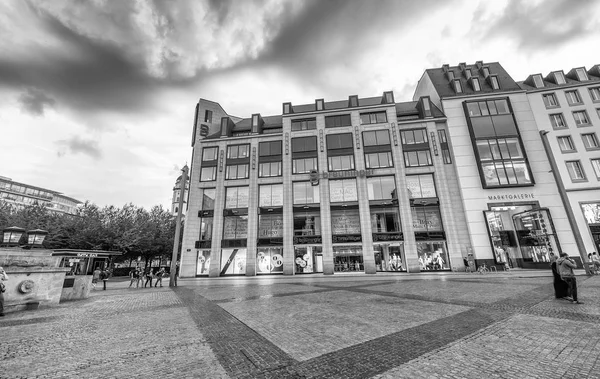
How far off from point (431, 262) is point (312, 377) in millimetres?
29951

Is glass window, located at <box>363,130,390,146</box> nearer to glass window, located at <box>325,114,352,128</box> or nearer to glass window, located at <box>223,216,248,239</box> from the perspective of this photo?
glass window, located at <box>325,114,352,128</box>

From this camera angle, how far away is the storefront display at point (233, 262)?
31031 millimetres

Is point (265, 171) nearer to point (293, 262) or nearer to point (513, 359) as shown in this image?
point (293, 262)

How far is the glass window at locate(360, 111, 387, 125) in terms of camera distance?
34.5 m

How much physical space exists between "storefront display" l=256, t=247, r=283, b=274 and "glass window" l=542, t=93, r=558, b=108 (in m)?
40.7

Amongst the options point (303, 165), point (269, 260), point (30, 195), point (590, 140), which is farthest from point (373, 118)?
point (30, 195)

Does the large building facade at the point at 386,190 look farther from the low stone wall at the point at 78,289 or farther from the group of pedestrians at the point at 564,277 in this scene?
the group of pedestrians at the point at 564,277

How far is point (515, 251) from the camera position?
2823 cm

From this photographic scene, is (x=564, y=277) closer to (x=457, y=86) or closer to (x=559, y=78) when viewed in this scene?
(x=457, y=86)

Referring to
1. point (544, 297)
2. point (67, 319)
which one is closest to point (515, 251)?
point (544, 297)

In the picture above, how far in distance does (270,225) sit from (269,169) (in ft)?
26.7

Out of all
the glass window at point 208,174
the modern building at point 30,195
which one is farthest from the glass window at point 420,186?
the modern building at point 30,195

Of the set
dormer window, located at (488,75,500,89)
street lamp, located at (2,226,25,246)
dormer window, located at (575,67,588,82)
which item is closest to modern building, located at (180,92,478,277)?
dormer window, located at (488,75,500,89)

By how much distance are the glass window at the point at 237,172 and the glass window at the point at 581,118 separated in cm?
4415
